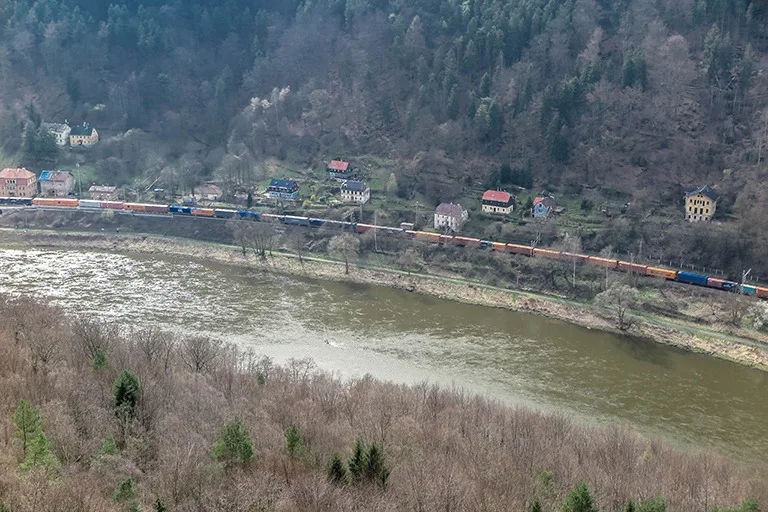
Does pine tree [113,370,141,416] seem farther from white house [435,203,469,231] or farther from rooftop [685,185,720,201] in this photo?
rooftop [685,185,720,201]

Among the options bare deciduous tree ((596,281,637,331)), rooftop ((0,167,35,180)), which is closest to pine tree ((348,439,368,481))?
bare deciduous tree ((596,281,637,331))

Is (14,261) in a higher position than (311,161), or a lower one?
lower

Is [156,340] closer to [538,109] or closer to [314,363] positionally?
Result: [314,363]

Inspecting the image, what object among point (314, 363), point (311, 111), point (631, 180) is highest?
point (311, 111)

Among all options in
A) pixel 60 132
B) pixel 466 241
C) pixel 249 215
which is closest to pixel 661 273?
pixel 466 241

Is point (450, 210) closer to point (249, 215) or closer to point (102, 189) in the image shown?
point (249, 215)

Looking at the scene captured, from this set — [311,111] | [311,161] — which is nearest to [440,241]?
[311,161]

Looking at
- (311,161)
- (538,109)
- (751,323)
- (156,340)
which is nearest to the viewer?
(156,340)
